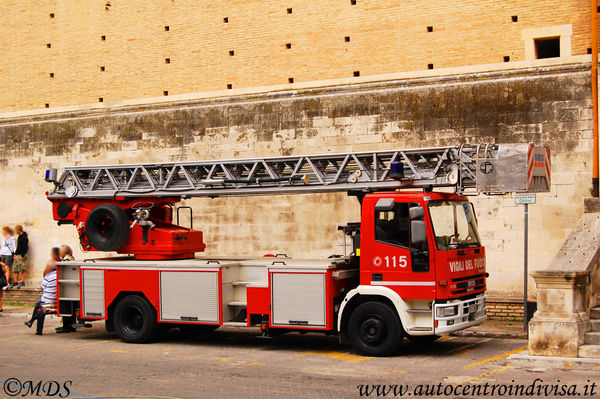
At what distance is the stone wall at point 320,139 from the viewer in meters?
15.5

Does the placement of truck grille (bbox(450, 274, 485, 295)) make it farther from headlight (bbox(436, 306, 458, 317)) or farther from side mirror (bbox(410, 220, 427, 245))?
side mirror (bbox(410, 220, 427, 245))

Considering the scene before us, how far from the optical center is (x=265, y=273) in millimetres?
12984

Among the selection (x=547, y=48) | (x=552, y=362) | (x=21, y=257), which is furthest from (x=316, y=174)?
(x=21, y=257)

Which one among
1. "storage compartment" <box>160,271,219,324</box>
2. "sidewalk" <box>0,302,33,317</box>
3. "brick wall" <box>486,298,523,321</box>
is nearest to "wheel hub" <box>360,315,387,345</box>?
"storage compartment" <box>160,271,219,324</box>

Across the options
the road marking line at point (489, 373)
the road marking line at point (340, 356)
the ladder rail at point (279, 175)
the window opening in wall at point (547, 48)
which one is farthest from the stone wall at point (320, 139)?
the road marking line at point (489, 373)

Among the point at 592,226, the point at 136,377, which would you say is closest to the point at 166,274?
the point at 136,377

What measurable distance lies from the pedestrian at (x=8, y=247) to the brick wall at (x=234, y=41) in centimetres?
383

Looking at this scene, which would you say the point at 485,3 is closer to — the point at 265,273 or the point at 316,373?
the point at 265,273

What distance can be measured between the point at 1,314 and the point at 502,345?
40.8 ft

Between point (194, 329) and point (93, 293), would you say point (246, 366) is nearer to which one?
A: point (194, 329)

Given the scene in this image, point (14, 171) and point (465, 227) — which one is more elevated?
point (14, 171)

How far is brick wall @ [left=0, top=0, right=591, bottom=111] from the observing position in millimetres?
17141

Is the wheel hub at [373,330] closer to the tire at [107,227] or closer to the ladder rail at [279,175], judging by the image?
the ladder rail at [279,175]

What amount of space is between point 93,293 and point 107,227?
1237 millimetres
